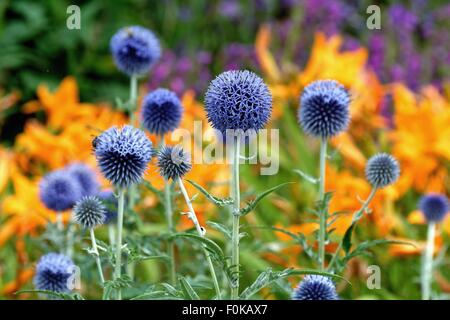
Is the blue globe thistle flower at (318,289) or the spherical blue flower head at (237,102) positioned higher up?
the spherical blue flower head at (237,102)

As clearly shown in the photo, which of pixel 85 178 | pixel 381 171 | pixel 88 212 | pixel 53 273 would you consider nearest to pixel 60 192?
pixel 85 178

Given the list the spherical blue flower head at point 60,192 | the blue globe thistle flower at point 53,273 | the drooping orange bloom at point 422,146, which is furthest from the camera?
the drooping orange bloom at point 422,146

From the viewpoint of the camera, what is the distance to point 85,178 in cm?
215

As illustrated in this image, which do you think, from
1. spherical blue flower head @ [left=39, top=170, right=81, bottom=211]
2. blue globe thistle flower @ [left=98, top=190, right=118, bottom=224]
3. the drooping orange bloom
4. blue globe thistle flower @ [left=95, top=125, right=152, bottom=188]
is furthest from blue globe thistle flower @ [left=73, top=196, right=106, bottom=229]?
the drooping orange bloom

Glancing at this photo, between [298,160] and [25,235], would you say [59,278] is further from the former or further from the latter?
[298,160]

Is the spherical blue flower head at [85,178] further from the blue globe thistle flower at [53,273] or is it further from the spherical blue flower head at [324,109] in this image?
the spherical blue flower head at [324,109]

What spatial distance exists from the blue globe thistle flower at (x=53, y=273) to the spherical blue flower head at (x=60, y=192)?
312 millimetres

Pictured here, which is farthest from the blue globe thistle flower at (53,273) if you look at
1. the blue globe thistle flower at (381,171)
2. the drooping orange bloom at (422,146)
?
the drooping orange bloom at (422,146)

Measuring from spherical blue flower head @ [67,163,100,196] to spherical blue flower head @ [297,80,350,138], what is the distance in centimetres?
65

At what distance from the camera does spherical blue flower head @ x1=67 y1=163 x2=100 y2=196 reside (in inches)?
81.9

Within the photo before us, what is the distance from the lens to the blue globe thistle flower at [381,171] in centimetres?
164

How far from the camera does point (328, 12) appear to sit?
4277 mm

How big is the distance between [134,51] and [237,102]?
2.56ft

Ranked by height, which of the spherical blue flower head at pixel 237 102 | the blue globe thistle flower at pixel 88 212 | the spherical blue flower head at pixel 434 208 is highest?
the spherical blue flower head at pixel 237 102
